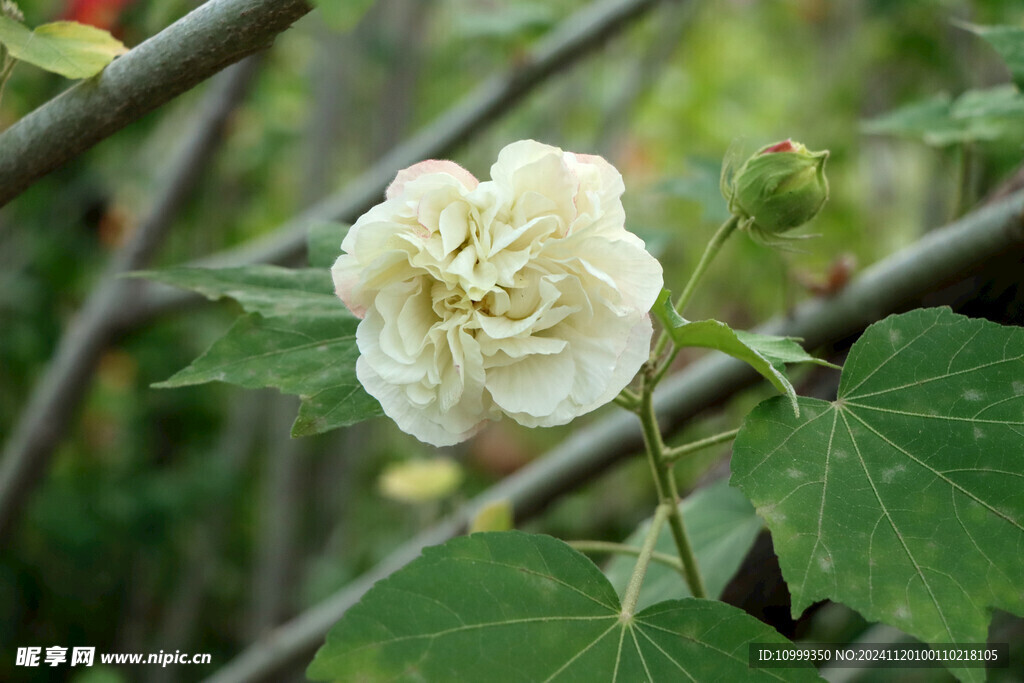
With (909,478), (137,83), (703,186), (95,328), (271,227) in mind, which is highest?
(137,83)

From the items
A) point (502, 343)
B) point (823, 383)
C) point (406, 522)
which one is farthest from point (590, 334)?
point (406, 522)

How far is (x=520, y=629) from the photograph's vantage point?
1.31 ft

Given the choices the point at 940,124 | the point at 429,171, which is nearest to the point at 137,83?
the point at 429,171

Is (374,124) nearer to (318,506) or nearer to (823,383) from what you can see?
(318,506)

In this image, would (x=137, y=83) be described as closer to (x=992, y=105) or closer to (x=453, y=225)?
(x=453, y=225)

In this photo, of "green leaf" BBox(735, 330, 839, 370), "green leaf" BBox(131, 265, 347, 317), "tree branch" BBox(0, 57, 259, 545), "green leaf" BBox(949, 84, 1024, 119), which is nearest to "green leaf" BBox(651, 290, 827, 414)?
"green leaf" BBox(735, 330, 839, 370)

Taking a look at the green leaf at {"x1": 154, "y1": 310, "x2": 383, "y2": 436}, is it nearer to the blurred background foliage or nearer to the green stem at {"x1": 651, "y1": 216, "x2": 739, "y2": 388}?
the green stem at {"x1": 651, "y1": 216, "x2": 739, "y2": 388}

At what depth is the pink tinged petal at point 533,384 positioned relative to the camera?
1.19ft

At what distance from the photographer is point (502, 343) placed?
366mm

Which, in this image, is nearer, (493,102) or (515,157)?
(515,157)

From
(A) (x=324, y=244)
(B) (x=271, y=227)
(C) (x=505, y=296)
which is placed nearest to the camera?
(C) (x=505, y=296)

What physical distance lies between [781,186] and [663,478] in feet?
0.58

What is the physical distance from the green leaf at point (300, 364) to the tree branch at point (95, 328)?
2.55 feet

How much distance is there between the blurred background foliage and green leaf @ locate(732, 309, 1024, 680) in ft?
3.18
